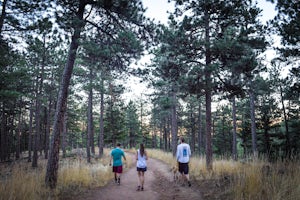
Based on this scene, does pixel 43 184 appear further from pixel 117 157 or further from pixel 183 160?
pixel 183 160

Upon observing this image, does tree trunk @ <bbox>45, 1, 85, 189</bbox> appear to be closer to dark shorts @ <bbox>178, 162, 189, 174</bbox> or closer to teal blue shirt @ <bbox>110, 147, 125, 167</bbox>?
teal blue shirt @ <bbox>110, 147, 125, 167</bbox>

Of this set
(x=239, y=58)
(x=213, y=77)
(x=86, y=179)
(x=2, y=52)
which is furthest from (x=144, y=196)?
(x=2, y=52)

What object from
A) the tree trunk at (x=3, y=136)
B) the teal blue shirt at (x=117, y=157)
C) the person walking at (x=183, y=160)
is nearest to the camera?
the person walking at (x=183, y=160)

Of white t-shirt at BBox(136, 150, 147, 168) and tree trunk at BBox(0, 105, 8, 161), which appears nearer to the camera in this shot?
white t-shirt at BBox(136, 150, 147, 168)

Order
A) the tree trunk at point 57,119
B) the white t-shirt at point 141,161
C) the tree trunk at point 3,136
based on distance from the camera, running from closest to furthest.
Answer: the tree trunk at point 57,119 < the white t-shirt at point 141,161 < the tree trunk at point 3,136

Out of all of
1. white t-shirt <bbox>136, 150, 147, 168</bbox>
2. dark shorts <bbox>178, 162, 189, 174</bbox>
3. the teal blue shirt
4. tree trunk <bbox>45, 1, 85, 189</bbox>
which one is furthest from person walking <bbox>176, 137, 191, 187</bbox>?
tree trunk <bbox>45, 1, 85, 189</bbox>

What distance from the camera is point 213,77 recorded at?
388 inches

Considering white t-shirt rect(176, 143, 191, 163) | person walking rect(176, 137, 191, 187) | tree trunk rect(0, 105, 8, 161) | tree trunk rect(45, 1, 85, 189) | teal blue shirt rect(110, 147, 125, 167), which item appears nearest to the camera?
tree trunk rect(45, 1, 85, 189)

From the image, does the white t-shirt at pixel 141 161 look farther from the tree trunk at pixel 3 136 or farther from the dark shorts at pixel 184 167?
the tree trunk at pixel 3 136

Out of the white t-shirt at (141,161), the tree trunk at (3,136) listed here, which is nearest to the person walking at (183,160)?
the white t-shirt at (141,161)

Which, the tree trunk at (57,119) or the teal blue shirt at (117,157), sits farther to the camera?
the teal blue shirt at (117,157)

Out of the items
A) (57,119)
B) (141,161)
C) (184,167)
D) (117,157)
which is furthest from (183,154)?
(57,119)

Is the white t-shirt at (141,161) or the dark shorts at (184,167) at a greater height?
the white t-shirt at (141,161)

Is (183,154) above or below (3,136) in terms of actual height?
above
